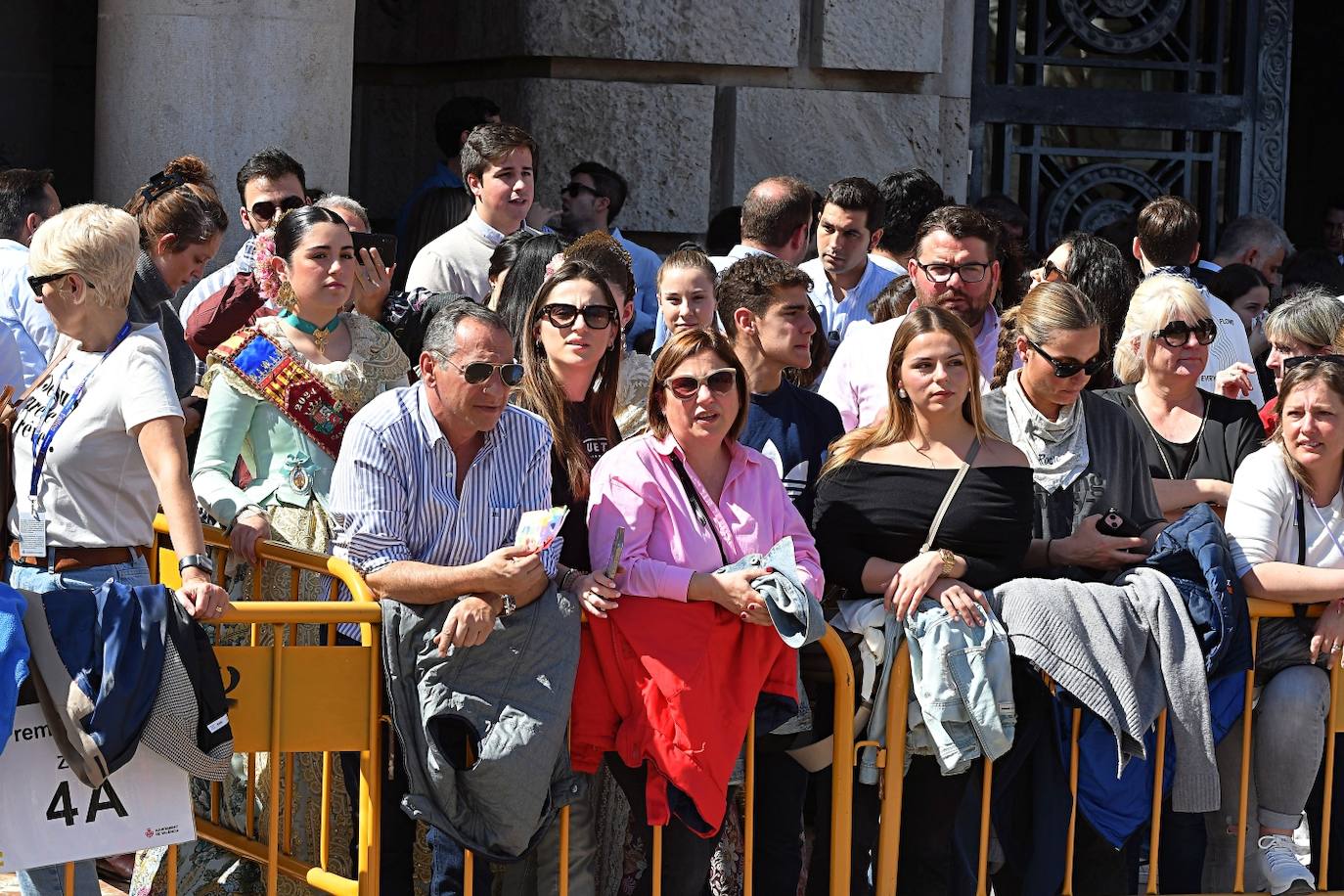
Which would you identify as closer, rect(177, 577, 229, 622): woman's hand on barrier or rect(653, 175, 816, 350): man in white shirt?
rect(177, 577, 229, 622): woman's hand on barrier

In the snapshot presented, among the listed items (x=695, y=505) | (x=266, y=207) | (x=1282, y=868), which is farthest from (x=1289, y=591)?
(x=266, y=207)

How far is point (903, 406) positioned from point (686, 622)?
3.02 ft

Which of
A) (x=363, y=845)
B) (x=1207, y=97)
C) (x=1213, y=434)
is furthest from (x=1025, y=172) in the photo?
(x=363, y=845)

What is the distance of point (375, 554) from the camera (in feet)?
14.6

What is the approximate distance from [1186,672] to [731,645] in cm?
117

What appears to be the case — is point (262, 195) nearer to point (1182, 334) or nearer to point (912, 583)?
point (912, 583)

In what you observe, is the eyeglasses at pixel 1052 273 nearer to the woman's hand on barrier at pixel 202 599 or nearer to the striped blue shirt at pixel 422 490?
the striped blue shirt at pixel 422 490

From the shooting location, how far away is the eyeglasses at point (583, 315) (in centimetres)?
502

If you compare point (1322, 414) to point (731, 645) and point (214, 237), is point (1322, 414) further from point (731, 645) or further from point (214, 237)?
point (214, 237)

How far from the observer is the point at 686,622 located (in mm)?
4582

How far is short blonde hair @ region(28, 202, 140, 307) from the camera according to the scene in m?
4.40

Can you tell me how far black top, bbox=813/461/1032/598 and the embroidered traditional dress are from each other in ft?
4.25

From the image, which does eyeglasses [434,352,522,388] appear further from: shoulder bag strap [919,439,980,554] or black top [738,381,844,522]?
shoulder bag strap [919,439,980,554]

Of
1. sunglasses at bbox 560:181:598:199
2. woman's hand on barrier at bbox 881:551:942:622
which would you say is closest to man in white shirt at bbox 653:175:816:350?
sunglasses at bbox 560:181:598:199
